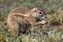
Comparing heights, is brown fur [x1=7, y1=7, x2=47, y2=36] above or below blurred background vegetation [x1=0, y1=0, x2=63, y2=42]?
above

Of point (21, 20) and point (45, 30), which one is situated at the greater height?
point (21, 20)

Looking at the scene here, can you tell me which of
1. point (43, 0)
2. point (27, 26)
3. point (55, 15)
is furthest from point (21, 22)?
point (43, 0)

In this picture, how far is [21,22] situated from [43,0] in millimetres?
5777

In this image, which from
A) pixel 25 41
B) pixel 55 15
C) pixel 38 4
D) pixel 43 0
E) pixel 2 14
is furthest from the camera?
pixel 43 0

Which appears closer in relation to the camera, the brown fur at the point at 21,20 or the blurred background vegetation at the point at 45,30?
the blurred background vegetation at the point at 45,30

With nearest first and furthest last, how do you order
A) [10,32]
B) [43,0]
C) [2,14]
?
[10,32]
[2,14]
[43,0]

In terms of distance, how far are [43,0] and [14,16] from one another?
5.80 metres

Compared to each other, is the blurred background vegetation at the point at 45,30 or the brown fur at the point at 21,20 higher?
the brown fur at the point at 21,20

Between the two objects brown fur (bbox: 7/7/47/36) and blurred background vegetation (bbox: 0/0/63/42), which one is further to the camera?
brown fur (bbox: 7/7/47/36)

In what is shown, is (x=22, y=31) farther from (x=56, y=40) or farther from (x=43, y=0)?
(x=43, y=0)

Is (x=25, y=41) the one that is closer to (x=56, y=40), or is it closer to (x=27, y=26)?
(x=56, y=40)

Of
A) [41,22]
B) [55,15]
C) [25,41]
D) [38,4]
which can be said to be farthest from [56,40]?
[38,4]

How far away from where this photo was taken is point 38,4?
47.3ft

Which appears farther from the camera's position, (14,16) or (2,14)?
(2,14)
